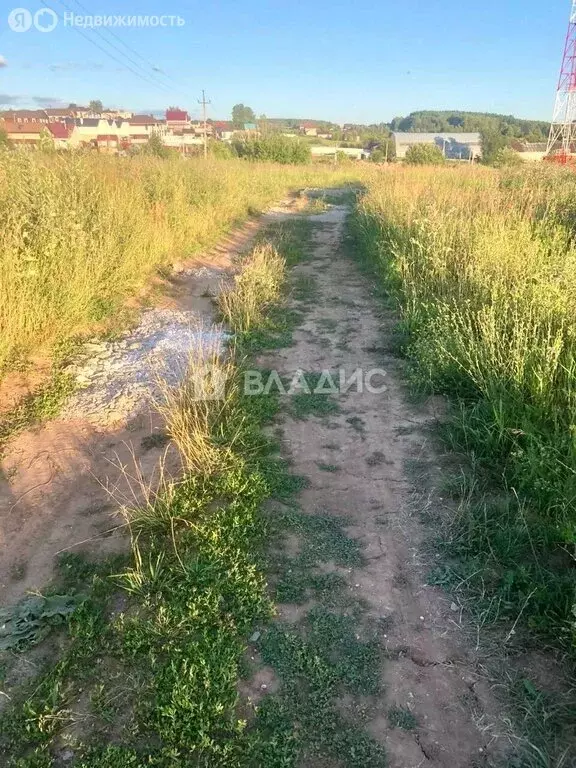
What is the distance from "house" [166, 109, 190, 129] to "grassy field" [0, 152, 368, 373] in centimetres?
5793

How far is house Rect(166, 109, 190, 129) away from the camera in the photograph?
200 feet

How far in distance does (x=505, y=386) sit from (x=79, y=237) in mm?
5107

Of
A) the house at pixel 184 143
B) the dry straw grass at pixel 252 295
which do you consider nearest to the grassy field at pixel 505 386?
the dry straw grass at pixel 252 295

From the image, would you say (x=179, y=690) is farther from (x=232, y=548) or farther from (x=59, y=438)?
(x=59, y=438)

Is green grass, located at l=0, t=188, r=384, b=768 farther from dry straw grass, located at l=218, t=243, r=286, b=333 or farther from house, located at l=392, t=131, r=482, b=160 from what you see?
house, located at l=392, t=131, r=482, b=160

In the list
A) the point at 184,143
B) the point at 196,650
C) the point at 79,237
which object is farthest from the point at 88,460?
the point at 184,143

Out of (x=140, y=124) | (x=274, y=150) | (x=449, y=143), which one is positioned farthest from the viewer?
(x=140, y=124)

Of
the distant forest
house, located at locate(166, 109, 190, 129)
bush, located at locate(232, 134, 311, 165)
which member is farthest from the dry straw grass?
the distant forest

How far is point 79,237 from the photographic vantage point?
19.7 ft

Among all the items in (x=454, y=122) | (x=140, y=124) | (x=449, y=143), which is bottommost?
(x=449, y=143)

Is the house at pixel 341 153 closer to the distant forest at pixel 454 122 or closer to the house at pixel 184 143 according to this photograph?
the house at pixel 184 143

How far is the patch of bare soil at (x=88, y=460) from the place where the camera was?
9.71ft

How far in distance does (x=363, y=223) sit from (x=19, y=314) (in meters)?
8.01

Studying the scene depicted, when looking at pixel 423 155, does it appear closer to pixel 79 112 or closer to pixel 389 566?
pixel 389 566
